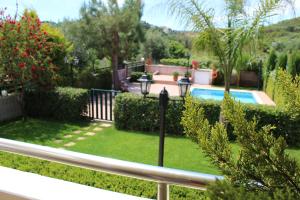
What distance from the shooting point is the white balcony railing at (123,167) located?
1.28m

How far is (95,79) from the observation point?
49.9ft

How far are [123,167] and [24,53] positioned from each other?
826 cm

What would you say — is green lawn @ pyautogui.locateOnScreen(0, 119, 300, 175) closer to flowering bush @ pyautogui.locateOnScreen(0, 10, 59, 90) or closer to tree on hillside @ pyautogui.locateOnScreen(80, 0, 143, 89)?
flowering bush @ pyautogui.locateOnScreen(0, 10, 59, 90)

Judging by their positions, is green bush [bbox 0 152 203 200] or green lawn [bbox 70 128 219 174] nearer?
green bush [bbox 0 152 203 200]

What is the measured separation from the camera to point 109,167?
1448mm

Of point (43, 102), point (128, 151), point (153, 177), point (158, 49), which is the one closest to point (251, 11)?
point (128, 151)

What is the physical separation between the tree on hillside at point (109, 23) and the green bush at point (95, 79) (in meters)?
0.64

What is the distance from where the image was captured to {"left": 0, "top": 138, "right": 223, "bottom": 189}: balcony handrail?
4.20 feet

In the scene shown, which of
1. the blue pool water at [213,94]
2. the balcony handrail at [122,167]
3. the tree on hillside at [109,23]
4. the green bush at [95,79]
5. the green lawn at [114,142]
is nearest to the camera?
the balcony handrail at [122,167]

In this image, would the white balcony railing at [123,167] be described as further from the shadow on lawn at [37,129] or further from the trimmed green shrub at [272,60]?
the trimmed green shrub at [272,60]

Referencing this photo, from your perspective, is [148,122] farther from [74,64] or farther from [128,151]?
[74,64]

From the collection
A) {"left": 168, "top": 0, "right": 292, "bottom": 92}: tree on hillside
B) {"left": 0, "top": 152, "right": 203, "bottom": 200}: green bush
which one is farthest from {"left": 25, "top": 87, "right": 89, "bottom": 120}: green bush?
{"left": 0, "top": 152, "right": 203, "bottom": 200}: green bush

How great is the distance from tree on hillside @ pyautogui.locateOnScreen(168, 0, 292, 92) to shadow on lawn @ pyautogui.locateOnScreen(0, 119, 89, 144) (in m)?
4.54

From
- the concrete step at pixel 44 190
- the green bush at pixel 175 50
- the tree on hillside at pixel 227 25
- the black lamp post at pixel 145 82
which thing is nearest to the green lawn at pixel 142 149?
the black lamp post at pixel 145 82
